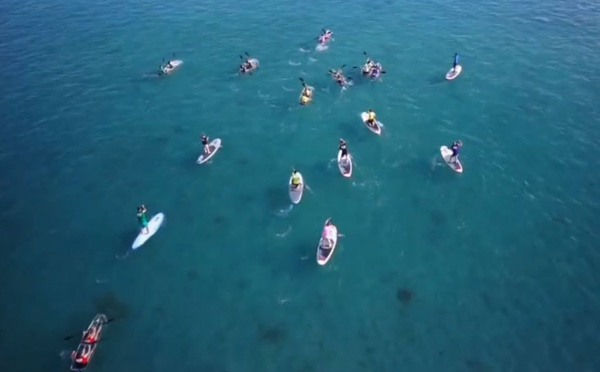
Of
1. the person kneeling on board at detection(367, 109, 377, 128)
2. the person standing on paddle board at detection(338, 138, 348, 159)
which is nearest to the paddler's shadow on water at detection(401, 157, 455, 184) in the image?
the person standing on paddle board at detection(338, 138, 348, 159)

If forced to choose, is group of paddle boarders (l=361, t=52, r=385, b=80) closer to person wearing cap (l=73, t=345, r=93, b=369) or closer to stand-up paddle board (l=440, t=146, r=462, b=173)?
stand-up paddle board (l=440, t=146, r=462, b=173)

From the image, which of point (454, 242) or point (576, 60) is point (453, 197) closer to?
point (454, 242)

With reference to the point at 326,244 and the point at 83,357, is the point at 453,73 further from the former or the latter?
the point at 83,357

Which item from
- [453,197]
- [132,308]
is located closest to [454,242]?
[453,197]

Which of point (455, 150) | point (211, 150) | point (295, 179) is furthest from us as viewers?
point (211, 150)

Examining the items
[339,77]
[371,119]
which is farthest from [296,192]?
[339,77]

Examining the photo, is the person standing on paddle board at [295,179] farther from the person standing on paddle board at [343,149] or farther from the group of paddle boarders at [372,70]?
the group of paddle boarders at [372,70]
